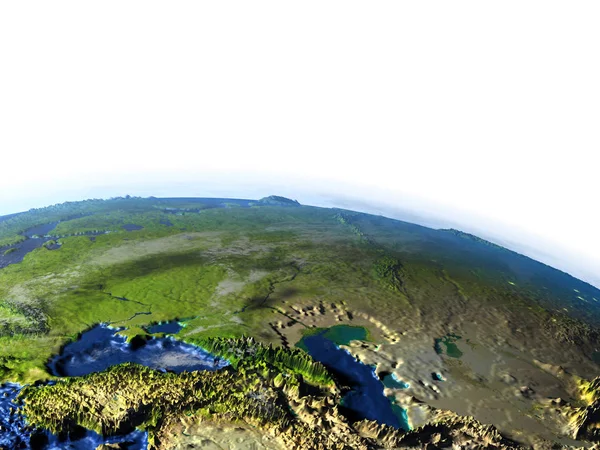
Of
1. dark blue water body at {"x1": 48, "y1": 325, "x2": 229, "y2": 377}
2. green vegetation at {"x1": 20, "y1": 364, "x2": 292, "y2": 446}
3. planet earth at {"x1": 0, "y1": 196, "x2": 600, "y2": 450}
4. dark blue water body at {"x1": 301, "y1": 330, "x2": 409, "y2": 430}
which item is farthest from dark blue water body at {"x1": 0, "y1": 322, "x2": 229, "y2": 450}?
dark blue water body at {"x1": 301, "y1": 330, "x2": 409, "y2": 430}

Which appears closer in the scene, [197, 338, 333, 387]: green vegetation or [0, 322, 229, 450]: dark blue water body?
[0, 322, 229, 450]: dark blue water body

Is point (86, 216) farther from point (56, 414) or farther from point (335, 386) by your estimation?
point (335, 386)

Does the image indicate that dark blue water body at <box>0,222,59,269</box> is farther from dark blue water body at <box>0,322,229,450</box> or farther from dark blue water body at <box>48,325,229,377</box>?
dark blue water body at <box>0,322,229,450</box>

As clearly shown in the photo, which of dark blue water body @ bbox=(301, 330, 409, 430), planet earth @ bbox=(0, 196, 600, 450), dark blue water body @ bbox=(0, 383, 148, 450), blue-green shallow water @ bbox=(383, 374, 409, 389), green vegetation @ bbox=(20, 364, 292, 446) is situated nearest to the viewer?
dark blue water body @ bbox=(0, 383, 148, 450)

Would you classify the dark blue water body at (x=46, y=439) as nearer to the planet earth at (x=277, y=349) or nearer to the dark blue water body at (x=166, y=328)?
the planet earth at (x=277, y=349)

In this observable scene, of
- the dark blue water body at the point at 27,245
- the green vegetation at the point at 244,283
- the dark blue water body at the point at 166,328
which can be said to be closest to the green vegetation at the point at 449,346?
the green vegetation at the point at 244,283

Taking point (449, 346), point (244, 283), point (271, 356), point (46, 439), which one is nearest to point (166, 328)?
point (271, 356)

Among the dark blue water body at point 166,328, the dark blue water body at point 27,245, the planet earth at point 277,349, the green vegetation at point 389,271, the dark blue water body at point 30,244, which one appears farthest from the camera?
the dark blue water body at point 30,244
